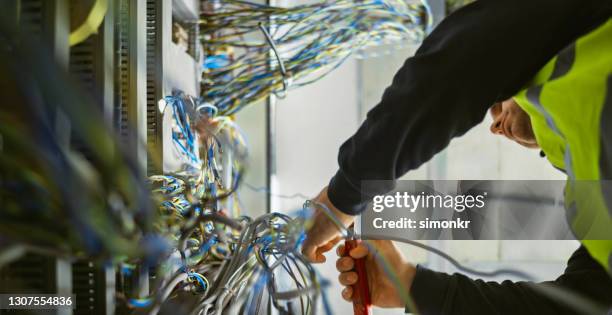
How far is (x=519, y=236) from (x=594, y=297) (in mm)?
271

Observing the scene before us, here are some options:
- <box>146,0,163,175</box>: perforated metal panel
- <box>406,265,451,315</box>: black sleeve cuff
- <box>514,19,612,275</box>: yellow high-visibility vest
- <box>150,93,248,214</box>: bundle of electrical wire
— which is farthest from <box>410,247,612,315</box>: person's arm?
<box>146,0,163,175</box>: perforated metal panel

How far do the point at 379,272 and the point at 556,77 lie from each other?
351 millimetres

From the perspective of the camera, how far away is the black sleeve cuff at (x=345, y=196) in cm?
58

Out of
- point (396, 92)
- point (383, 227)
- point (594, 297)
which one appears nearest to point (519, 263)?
point (594, 297)

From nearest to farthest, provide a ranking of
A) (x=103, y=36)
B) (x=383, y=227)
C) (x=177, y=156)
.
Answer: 1. (x=103, y=36)
2. (x=383, y=227)
3. (x=177, y=156)

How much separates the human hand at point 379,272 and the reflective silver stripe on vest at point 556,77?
0.27 metres

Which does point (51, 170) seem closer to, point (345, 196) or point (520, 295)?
point (345, 196)

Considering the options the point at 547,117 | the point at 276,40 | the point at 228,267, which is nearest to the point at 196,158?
the point at 228,267

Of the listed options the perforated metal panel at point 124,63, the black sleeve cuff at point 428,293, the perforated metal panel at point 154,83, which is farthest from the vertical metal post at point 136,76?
the black sleeve cuff at point 428,293

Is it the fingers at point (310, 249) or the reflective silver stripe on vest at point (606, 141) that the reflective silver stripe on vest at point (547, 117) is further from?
the fingers at point (310, 249)

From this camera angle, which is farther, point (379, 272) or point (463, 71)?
point (379, 272)

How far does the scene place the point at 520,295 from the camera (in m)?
0.71

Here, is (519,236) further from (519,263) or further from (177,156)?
(519,263)

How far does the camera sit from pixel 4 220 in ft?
1.12
